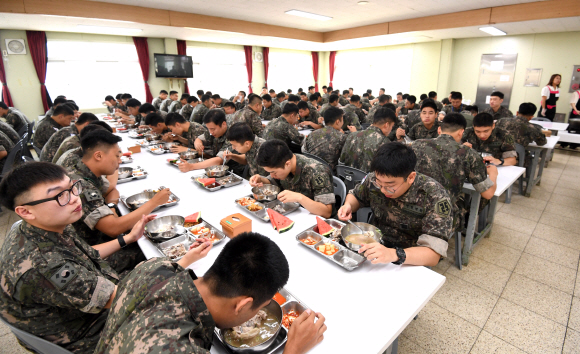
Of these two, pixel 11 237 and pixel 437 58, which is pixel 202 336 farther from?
pixel 437 58

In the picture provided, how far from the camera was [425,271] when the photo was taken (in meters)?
1.58

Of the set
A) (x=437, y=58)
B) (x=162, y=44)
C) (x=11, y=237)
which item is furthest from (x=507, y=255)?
(x=162, y=44)

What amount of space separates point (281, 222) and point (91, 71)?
10729mm

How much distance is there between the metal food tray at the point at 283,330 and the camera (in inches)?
→ 44.7

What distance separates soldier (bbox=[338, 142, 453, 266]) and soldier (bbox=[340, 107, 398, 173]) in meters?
1.42

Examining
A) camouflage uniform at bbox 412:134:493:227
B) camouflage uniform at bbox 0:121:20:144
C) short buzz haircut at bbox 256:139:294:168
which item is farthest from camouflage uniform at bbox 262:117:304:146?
camouflage uniform at bbox 0:121:20:144

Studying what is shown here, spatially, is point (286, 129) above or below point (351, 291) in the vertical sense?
above

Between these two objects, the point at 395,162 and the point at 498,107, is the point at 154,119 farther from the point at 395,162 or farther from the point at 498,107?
the point at 498,107

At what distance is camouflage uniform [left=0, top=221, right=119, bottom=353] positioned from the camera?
1.23m

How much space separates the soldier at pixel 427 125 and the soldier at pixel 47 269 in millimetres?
4272

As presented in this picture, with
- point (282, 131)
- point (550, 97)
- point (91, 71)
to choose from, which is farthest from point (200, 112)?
point (550, 97)

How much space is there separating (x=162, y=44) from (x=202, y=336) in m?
11.7

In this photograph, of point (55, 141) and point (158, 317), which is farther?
point (55, 141)

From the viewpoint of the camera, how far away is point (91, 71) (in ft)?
31.3
